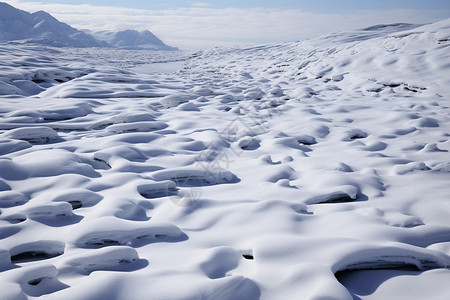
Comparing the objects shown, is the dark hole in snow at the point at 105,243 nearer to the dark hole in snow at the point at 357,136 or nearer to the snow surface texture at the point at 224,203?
the snow surface texture at the point at 224,203

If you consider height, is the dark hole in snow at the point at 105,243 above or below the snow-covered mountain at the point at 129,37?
below

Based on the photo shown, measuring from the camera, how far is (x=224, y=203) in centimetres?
231

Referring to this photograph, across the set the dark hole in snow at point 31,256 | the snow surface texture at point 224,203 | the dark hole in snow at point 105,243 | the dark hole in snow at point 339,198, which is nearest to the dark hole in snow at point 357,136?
the snow surface texture at point 224,203

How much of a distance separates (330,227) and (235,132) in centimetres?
262

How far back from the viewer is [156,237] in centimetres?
189

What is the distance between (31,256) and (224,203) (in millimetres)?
1275

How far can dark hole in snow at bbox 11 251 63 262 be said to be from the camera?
67.2 inches

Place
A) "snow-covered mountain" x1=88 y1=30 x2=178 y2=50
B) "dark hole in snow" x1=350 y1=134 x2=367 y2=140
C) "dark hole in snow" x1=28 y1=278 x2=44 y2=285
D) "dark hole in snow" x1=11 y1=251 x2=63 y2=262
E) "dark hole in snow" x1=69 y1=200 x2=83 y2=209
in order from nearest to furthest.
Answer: "dark hole in snow" x1=28 y1=278 x2=44 y2=285, "dark hole in snow" x1=11 y1=251 x2=63 y2=262, "dark hole in snow" x1=69 y1=200 x2=83 y2=209, "dark hole in snow" x1=350 y1=134 x2=367 y2=140, "snow-covered mountain" x1=88 y1=30 x2=178 y2=50

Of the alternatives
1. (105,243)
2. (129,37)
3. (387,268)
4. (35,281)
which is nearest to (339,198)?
(387,268)

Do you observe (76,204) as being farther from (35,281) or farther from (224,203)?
(224,203)

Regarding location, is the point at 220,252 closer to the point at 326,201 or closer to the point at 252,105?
the point at 326,201

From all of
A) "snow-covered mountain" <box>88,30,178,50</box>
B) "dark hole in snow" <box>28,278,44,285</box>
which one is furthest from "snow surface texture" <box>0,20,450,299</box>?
"snow-covered mountain" <box>88,30,178,50</box>

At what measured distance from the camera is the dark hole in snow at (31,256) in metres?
1.71

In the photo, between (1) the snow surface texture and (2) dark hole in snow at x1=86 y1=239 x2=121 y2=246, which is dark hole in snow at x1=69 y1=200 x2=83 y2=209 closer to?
(1) the snow surface texture
